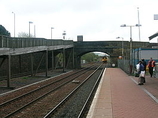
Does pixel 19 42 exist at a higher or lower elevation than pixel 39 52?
higher

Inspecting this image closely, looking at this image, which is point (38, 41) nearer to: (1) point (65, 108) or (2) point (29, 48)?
(2) point (29, 48)

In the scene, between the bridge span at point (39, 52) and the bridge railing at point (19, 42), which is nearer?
the bridge railing at point (19, 42)

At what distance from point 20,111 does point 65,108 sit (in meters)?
2.05

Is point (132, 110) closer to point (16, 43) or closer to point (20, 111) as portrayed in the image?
point (20, 111)

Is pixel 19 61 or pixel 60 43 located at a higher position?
pixel 60 43

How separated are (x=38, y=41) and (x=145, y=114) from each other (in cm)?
2106

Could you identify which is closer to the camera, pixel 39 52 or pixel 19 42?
pixel 19 42

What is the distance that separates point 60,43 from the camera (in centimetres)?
3834

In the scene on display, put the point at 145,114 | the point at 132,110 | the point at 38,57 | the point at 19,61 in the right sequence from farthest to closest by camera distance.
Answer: the point at 38,57
the point at 19,61
the point at 132,110
the point at 145,114

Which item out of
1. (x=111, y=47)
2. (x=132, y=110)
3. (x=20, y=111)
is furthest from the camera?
(x=111, y=47)

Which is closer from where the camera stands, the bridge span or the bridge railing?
the bridge railing

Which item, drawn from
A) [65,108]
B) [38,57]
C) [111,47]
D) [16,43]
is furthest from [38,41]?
[111,47]

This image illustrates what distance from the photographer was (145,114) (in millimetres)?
7238

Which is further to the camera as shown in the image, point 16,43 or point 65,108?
point 16,43
